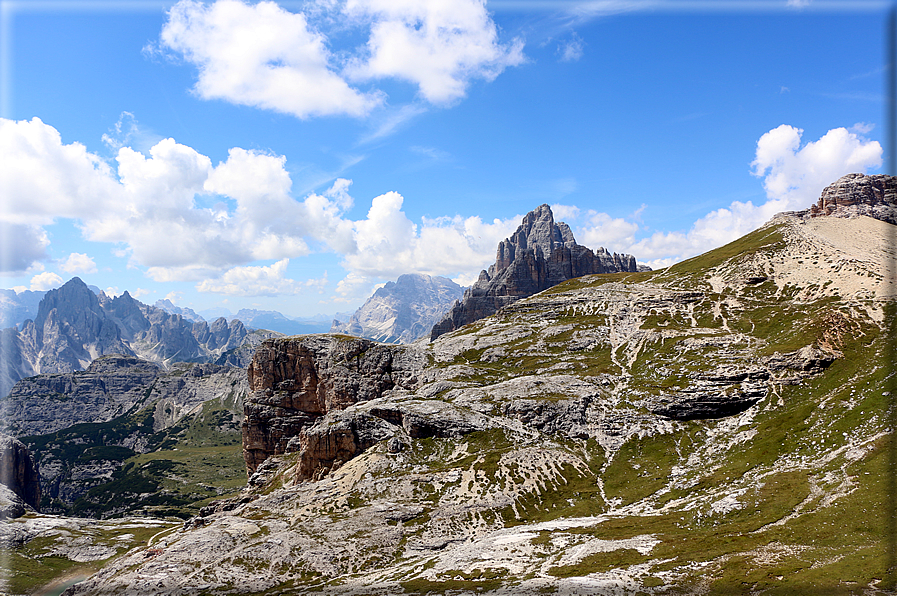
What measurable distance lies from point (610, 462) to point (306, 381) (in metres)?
125

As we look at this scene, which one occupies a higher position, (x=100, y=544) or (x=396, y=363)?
(x=396, y=363)

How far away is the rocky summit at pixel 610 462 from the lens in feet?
211

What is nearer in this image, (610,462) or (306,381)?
(610,462)

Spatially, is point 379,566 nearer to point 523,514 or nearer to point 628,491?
point 523,514

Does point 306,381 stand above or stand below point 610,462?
above

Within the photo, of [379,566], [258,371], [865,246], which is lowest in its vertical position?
[379,566]

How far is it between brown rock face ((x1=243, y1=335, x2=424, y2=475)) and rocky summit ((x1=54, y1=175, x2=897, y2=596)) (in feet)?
4.20

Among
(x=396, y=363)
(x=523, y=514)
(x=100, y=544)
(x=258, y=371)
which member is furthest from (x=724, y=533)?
(x=100, y=544)

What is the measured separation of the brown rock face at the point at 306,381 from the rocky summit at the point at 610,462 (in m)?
1.28

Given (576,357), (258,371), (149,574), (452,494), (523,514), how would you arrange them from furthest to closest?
(258,371), (576,357), (452,494), (523,514), (149,574)

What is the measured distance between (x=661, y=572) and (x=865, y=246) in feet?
555

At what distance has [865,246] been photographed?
163m

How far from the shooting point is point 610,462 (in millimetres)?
111500

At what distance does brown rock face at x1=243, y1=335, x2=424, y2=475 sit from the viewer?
575 ft
